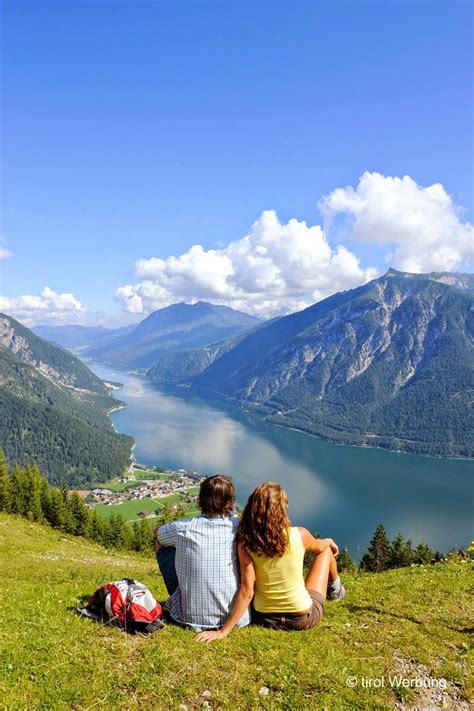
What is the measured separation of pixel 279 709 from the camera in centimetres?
560

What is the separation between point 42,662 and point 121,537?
44.6m

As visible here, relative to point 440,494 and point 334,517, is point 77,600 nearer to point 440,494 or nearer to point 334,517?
point 334,517

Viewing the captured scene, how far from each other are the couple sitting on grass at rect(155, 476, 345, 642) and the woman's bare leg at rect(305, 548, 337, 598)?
438mm

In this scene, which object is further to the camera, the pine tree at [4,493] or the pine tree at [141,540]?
the pine tree at [141,540]

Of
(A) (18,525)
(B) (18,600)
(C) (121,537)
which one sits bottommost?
(C) (121,537)

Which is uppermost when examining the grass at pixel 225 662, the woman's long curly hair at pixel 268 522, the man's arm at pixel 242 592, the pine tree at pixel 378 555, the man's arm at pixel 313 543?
the woman's long curly hair at pixel 268 522

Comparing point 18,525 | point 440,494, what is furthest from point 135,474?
point 18,525

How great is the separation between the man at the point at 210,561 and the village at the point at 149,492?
124493mm

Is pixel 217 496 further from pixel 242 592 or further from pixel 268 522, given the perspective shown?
pixel 242 592

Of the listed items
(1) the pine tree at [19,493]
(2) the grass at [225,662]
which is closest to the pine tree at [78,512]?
(1) the pine tree at [19,493]

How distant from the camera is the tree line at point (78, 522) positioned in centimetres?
3959

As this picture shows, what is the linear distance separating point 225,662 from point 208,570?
133 centimetres

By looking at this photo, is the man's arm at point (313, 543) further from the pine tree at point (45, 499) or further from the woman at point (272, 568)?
the pine tree at point (45, 499)

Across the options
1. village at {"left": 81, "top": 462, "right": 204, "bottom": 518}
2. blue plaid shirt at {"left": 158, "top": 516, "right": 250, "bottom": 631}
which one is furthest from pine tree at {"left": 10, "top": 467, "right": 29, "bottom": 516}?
village at {"left": 81, "top": 462, "right": 204, "bottom": 518}
